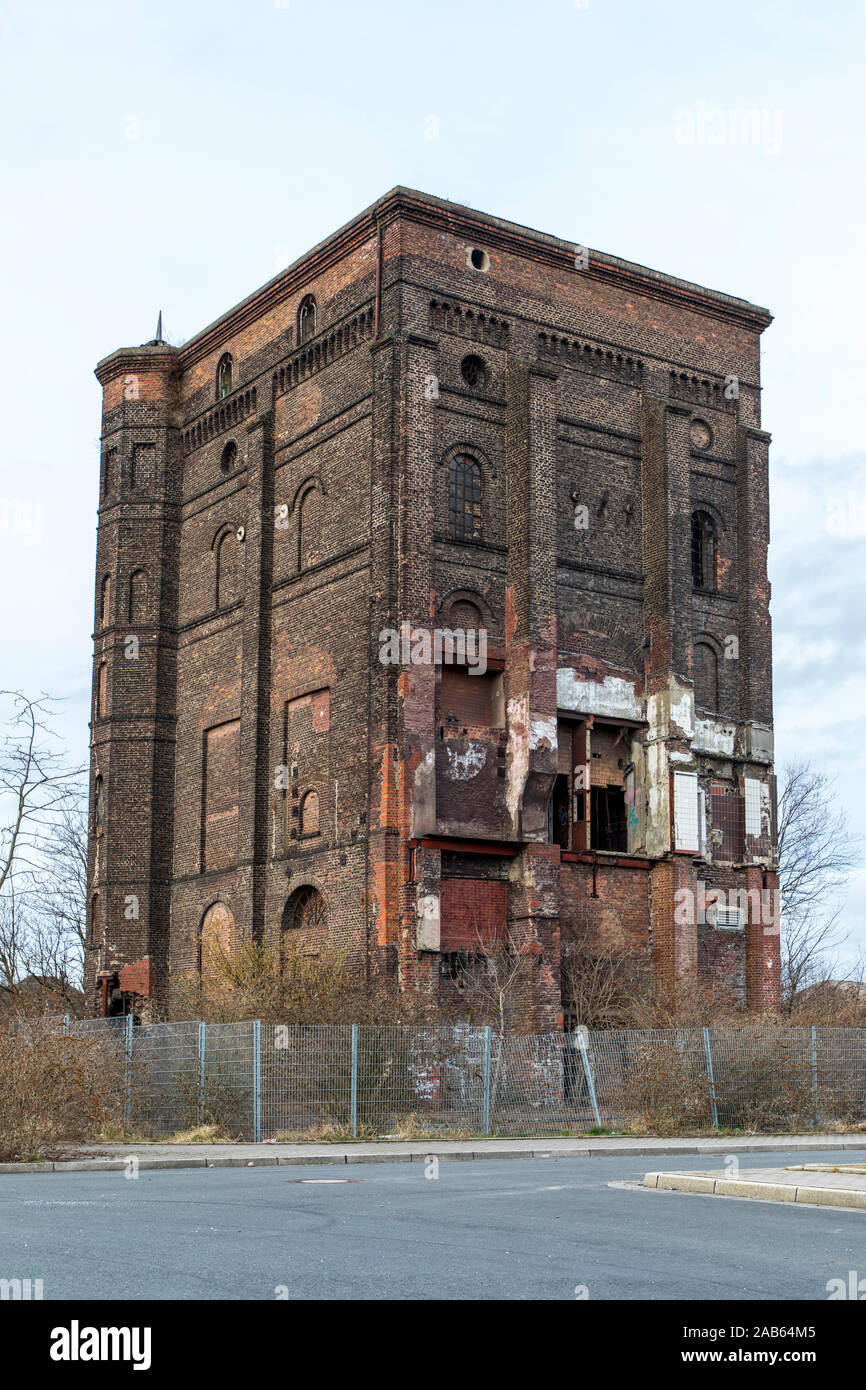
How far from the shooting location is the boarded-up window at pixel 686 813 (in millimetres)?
33875

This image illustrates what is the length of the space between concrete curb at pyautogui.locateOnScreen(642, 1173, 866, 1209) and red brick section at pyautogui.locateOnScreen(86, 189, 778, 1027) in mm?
16294

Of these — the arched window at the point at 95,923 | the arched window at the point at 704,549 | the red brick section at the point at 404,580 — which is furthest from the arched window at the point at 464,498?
the arched window at the point at 95,923

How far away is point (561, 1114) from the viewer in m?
23.4

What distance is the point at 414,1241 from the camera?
919 centimetres

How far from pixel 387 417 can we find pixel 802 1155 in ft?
55.7

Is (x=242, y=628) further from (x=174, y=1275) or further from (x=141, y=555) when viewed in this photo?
(x=174, y=1275)

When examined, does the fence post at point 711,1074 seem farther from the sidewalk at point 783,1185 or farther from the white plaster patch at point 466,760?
the sidewalk at point 783,1185

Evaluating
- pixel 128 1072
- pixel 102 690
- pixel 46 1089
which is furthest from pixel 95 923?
pixel 46 1089

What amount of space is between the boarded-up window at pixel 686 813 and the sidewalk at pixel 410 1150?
1115 centimetres

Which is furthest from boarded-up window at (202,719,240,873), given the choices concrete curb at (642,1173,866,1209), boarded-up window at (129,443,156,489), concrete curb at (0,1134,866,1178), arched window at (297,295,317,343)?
concrete curb at (642,1173,866,1209)

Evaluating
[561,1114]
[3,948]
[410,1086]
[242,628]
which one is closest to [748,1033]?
[561,1114]

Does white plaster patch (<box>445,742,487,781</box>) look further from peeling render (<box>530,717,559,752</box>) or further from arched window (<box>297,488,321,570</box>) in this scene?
arched window (<box>297,488,321,570</box>)

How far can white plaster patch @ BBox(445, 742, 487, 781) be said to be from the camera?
30969 mm

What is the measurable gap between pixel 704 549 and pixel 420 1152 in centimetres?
2079
